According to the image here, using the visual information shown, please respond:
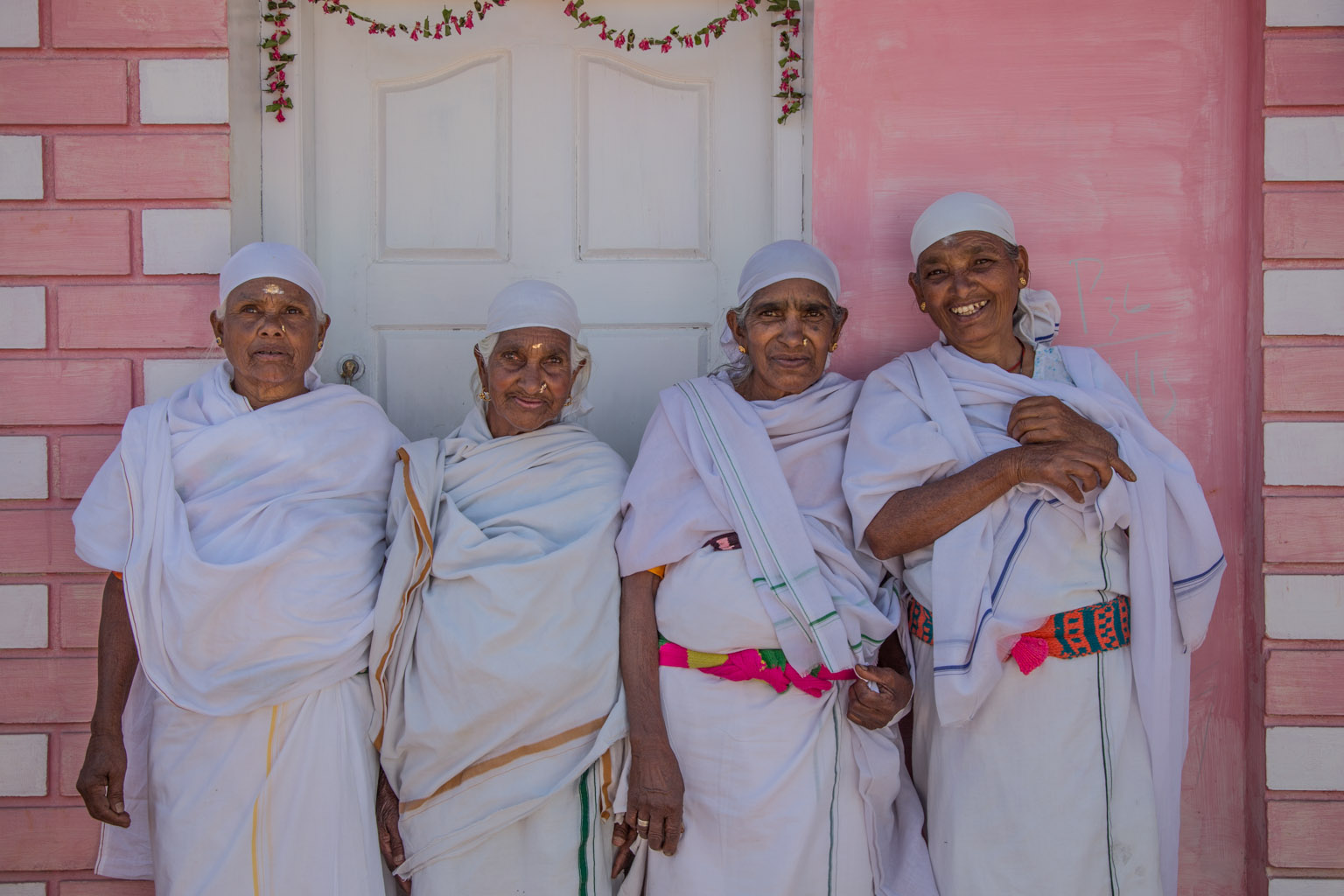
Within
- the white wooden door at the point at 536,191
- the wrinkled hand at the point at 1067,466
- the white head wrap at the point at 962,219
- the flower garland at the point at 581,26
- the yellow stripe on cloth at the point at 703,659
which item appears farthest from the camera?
the white wooden door at the point at 536,191

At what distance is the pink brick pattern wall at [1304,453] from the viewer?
8.97 ft

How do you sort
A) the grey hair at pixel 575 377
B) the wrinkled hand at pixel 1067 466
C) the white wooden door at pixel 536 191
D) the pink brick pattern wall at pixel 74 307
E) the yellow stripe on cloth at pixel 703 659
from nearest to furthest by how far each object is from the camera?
the wrinkled hand at pixel 1067 466 → the yellow stripe on cloth at pixel 703 659 → the grey hair at pixel 575 377 → the pink brick pattern wall at pixel 74 307 → the white wooden door at pixel 536 191

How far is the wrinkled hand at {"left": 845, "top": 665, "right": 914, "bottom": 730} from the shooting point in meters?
2.32

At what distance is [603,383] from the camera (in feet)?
10.6

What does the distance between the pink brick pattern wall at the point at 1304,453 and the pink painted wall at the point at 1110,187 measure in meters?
0.11

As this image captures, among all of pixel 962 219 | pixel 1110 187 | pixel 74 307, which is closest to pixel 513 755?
pixel 962 219

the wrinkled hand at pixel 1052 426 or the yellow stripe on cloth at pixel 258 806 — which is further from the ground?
the wrinkled hand at pixel 1052 426

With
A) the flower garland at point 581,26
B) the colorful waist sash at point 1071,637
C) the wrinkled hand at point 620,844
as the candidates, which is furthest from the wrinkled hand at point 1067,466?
the flower garland at point 581,26

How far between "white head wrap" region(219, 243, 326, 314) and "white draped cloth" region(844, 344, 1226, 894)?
152cm

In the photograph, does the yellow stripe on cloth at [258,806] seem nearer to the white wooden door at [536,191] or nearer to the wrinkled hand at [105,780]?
the wrinkled hand at [105,780]

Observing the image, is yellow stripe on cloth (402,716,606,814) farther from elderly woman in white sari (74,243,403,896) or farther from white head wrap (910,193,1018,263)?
white head wrap (910,193,1018,263)

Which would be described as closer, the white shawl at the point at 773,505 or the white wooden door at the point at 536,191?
the white shawl at the point at 773,505

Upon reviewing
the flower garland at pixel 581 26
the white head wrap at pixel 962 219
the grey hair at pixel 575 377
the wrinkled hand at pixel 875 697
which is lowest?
the wrinkled hand at pixel 875 697

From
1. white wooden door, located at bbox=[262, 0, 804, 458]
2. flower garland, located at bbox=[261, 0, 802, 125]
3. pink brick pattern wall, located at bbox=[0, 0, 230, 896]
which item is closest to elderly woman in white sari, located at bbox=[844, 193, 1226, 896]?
white wooden door, located at bbox=[262, 0, 804, 458]
